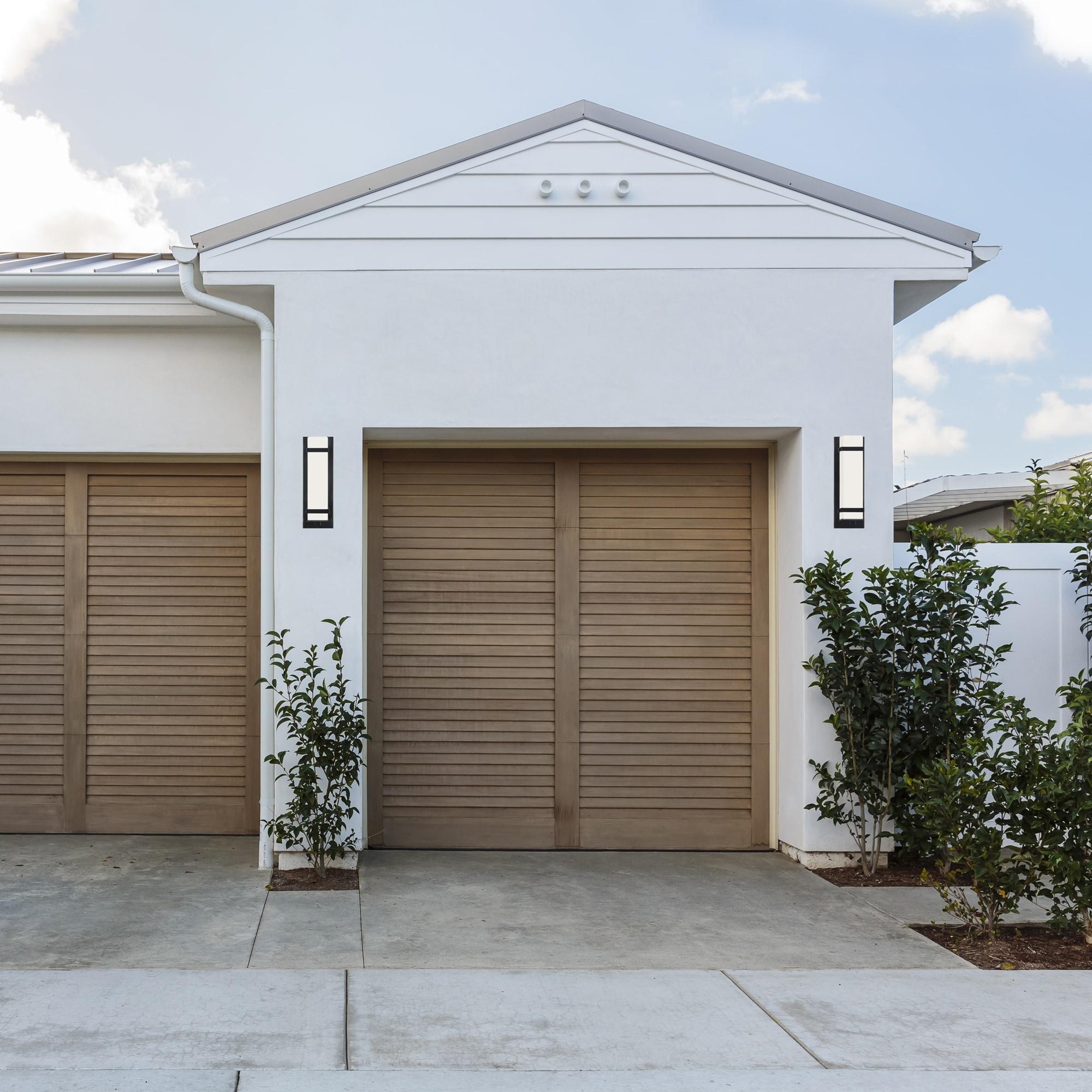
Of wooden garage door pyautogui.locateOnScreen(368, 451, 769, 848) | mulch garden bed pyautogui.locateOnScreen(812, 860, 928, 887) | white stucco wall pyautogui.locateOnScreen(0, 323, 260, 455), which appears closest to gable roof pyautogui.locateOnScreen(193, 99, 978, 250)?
white stucco wall pyautogui.locateOnScreen(0, 323, 260, 455)

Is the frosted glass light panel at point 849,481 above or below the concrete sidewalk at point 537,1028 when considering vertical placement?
above

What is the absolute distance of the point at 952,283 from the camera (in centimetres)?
627

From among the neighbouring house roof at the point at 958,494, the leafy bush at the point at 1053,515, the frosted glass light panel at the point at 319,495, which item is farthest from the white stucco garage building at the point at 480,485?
the neighbouring house roof at the point at 958,494

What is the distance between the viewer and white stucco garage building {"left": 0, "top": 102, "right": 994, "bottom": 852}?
6.14 meters

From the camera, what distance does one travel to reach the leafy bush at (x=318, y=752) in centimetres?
566

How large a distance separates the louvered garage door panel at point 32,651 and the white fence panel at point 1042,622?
5.98 metres

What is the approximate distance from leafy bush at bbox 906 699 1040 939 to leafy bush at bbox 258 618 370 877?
3.14 metres

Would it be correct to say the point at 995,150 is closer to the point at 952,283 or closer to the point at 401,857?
the point at 952,283

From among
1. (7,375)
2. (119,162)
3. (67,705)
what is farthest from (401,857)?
(119,162)

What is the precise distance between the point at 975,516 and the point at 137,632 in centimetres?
1198

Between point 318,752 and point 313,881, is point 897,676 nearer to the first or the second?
point 318,752

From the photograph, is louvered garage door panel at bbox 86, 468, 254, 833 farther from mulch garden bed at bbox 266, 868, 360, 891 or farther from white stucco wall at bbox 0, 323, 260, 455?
mulch garden bed at bbox 266, 868, 360, 891

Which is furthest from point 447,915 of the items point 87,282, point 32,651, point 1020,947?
point 87,282

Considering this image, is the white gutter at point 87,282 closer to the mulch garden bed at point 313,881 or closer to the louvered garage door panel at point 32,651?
the louvered garage door panel at point 32,651
